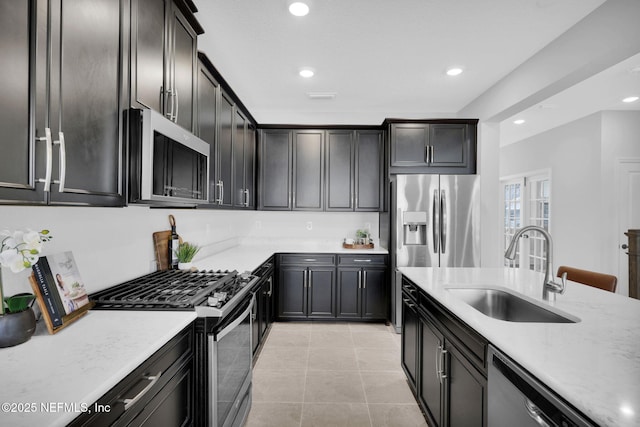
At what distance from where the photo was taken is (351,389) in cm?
248

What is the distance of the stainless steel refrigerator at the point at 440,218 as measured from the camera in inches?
144

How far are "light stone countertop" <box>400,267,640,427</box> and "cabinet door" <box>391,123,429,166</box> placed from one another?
2.33 metres

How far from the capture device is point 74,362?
0.95 meters

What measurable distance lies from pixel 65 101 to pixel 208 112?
139 centimetres

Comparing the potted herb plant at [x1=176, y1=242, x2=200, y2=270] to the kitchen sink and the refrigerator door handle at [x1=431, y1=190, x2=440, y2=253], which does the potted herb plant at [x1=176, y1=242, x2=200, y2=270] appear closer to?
the kitchen sink

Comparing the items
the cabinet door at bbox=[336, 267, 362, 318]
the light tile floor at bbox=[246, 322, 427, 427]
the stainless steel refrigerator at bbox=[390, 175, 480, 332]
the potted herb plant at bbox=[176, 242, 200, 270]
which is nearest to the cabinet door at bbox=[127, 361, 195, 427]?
the light tile floor at bbox=[246, 322, 427, 427]

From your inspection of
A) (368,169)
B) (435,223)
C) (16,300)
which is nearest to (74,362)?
(16,300)

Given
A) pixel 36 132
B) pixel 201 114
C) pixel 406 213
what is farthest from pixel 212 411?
pixel 406 213

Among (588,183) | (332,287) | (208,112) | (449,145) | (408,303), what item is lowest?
(332,287)

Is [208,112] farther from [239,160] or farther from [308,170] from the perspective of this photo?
[308,170]

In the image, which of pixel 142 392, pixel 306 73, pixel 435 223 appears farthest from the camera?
pixel 435 223

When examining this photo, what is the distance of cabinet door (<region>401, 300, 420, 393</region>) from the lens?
2193mm

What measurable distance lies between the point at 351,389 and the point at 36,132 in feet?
8.09

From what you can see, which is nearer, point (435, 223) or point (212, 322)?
point (212, 322)
